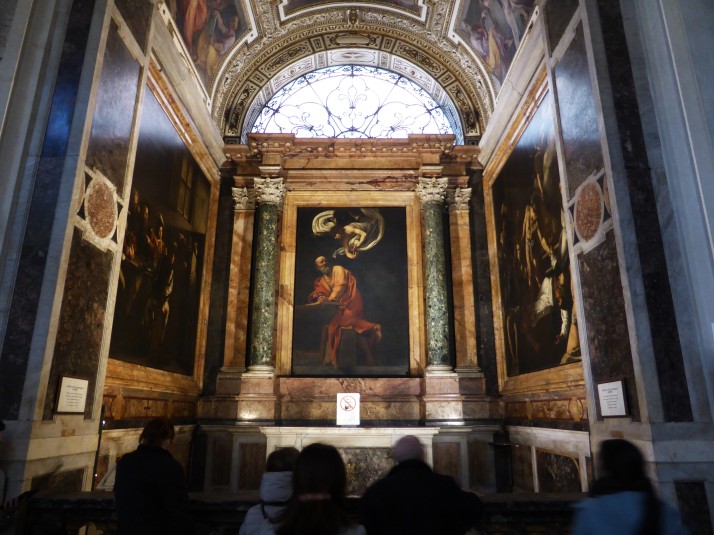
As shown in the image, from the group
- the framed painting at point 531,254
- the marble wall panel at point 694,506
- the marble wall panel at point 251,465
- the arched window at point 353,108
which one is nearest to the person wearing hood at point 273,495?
the marble wall panel at point 694,506

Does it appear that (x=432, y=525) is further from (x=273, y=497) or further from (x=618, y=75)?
(x=618, y=75)

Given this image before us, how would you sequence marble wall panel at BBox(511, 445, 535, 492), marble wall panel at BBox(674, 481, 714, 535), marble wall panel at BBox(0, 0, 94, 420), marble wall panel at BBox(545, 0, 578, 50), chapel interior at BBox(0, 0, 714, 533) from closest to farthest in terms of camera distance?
marble wall panel at BBox(674, 481, 714, 535)
marble wall panel at BBox(0, 0, 94, 420)
chapel interior at BBox(0, 0, 714, 533)
marble wall panel at BBox(545, 0, 578, 50)
marble wall panel at BBox(511, 445, 535, 492)

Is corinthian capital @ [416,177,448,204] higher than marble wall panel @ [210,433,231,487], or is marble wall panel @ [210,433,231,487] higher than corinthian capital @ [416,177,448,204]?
corinthian capital @ [416,177,448,204]

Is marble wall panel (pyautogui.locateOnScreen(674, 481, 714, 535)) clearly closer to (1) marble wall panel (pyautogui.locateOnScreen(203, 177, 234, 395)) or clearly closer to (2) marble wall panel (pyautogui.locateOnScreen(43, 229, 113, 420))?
(2) marble wall panel (pyautogui.locateOnScreen(43, 229, 113, 420))

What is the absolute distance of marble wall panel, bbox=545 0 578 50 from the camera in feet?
22.5

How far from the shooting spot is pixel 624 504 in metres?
2.22

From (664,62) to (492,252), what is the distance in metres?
6.35

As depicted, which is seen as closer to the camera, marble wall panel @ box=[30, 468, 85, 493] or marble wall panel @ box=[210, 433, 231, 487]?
marble wall panel @ box=[30, 468, 85, 493]

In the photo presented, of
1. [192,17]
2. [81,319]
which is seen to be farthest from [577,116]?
[192,17]

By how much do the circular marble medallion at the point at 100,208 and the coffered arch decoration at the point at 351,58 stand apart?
6.76 m

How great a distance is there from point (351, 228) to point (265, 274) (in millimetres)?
2201

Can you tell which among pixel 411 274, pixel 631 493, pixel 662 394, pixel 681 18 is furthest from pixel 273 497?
pixel 411 274

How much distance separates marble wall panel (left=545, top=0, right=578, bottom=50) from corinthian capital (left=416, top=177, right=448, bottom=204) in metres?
4.79

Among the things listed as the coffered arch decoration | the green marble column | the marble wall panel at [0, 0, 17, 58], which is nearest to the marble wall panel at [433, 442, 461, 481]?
the green marble column
